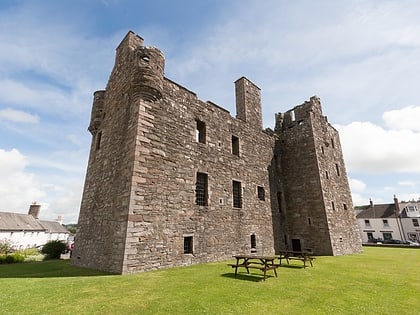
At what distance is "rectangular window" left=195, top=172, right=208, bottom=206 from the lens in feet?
42.7

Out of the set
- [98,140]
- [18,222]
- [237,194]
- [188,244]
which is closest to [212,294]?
[188,244]

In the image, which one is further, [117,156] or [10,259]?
[10,259]

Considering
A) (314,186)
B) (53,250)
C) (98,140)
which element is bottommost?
(53,250)

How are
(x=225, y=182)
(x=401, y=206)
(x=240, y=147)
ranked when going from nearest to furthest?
(x=225, y=182)
(x=240, y=147)
(x=401, y=206)

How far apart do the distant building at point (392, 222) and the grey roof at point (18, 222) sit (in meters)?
66.0

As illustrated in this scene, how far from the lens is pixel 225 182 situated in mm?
14680

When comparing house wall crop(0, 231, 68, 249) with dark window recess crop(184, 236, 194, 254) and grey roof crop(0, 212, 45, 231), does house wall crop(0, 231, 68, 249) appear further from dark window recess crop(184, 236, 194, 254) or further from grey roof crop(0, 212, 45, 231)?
dark window recess crop(184, 236, 194, 254)

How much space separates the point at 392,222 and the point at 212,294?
2104 inches

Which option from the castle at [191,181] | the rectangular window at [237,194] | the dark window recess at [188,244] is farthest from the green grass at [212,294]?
the rectangular window at [237,194]

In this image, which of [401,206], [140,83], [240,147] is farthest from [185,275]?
[401,206]

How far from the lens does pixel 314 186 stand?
18.4 metres

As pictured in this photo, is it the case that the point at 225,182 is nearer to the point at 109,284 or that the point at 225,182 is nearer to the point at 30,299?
the point at 109,284

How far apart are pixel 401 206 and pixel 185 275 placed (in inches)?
2204

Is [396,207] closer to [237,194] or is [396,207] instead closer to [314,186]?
[314,186]
